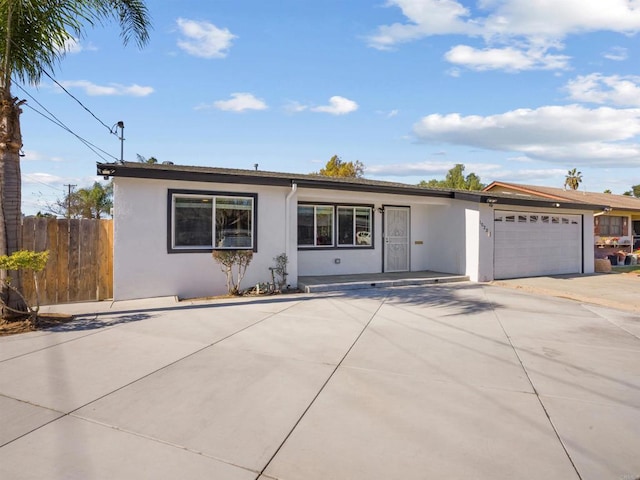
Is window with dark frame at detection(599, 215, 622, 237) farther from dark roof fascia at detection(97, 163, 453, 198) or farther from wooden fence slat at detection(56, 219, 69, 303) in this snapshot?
wooden fence slat at detection(56, 219, 69, 303)

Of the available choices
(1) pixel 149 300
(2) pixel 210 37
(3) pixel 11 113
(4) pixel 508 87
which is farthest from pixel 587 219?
(3) pixel 11 113

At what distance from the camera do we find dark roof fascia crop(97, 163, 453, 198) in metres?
8.45

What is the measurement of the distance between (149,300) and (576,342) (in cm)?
842

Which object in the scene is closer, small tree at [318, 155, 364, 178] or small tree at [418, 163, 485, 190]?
small tree at [318, 155, 364, 178]

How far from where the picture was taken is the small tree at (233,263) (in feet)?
30.1

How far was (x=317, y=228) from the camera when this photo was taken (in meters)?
12.3

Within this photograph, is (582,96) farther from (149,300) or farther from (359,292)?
(149,300)

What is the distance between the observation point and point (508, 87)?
528 inches

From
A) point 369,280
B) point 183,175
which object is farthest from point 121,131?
point 369,280

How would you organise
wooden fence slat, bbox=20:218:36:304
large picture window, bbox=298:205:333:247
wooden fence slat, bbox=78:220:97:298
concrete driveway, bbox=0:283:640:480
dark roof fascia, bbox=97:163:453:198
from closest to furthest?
concrete driveway, bbox=0:283:640:480
wooden fence slat, bbox=20:218:36:304
dark roof fascia, bbox=97:163:453:198
wooden fence slat, bbox=78:220:97:298
large picture window, bbox=298:205:333:247

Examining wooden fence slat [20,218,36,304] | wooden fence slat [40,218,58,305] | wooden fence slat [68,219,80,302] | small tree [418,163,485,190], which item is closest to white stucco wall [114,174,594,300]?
wooden fence slat [68,219,80,302]

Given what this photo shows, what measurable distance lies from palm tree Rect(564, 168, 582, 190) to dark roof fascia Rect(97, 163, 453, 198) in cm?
3789

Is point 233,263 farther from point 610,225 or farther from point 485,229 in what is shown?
point 610,225

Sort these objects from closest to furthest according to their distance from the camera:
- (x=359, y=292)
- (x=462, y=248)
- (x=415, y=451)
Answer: (x=415, y=451) → (x=359, y=292) → (x=462, y=248)
